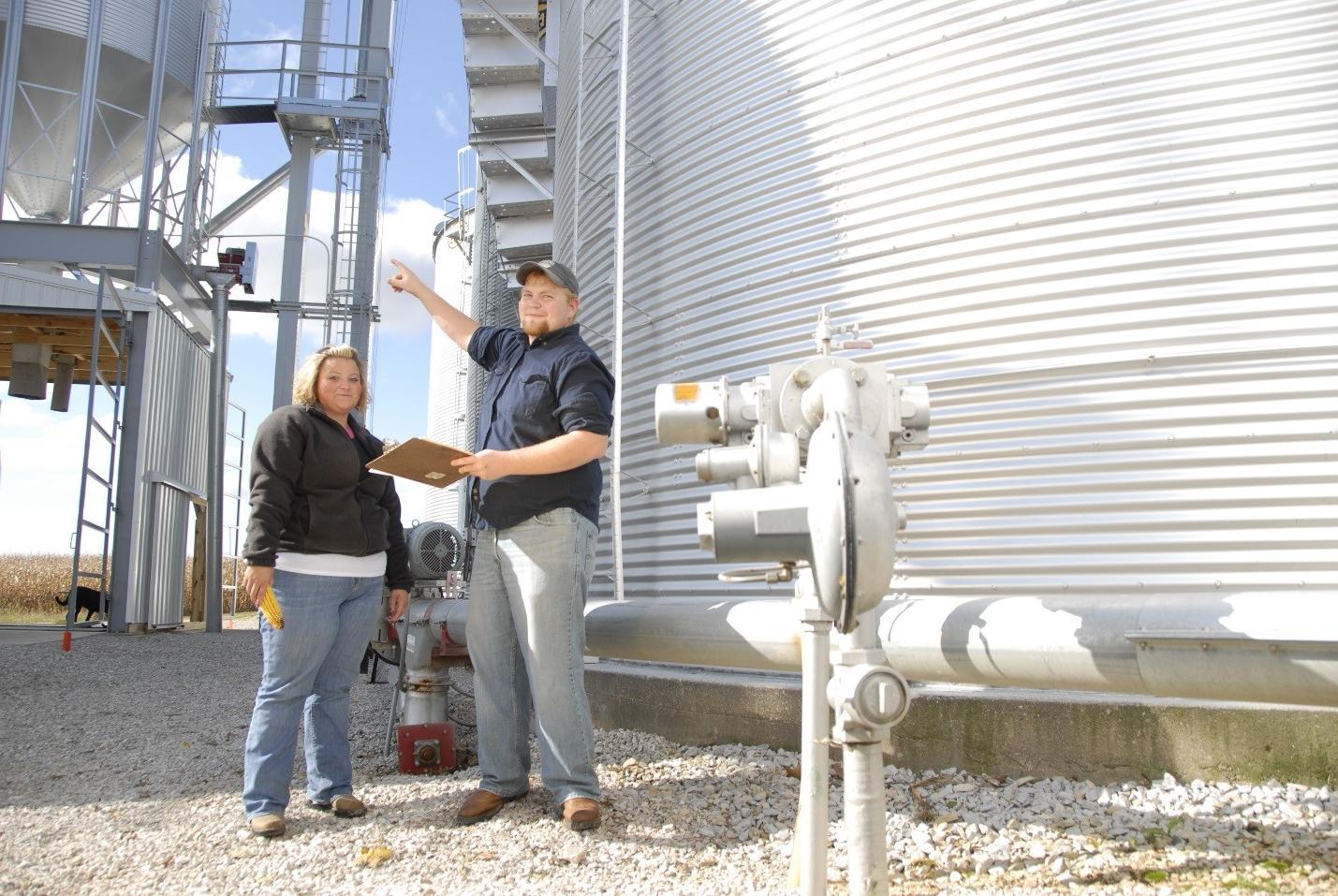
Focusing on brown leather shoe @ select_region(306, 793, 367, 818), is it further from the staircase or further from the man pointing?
the staircase

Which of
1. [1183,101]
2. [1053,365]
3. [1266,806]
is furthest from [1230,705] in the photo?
[1183,101]

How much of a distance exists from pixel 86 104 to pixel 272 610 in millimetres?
10276

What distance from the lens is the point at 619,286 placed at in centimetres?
584

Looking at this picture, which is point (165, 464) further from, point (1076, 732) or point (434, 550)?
point (1076, 732)

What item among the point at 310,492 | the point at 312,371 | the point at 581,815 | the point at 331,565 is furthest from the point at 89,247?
the point at 581,815

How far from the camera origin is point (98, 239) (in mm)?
10352

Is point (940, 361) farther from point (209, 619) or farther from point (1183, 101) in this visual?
point (209, 619)

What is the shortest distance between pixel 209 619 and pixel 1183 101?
11392 millimetres

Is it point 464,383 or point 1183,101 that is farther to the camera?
point 464,383

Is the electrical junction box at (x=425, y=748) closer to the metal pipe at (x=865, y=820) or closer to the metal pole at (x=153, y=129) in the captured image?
the metal pipe at (x=865, y=820)

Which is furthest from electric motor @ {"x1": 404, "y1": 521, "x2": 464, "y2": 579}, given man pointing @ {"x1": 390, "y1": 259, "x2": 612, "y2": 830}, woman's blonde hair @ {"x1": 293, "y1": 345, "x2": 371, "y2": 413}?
man pointing @ {"x1": 390, "y1": 259, "x2": 612, "y2": 830}

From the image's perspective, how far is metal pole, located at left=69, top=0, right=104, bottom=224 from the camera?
1041 centimetres

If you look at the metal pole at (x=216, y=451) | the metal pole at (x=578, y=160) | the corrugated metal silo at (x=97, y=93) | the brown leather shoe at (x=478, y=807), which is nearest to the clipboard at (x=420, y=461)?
the brown leather shoe at (x=478, y=807)

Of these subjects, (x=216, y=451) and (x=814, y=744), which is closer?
(x=814, y=744)
